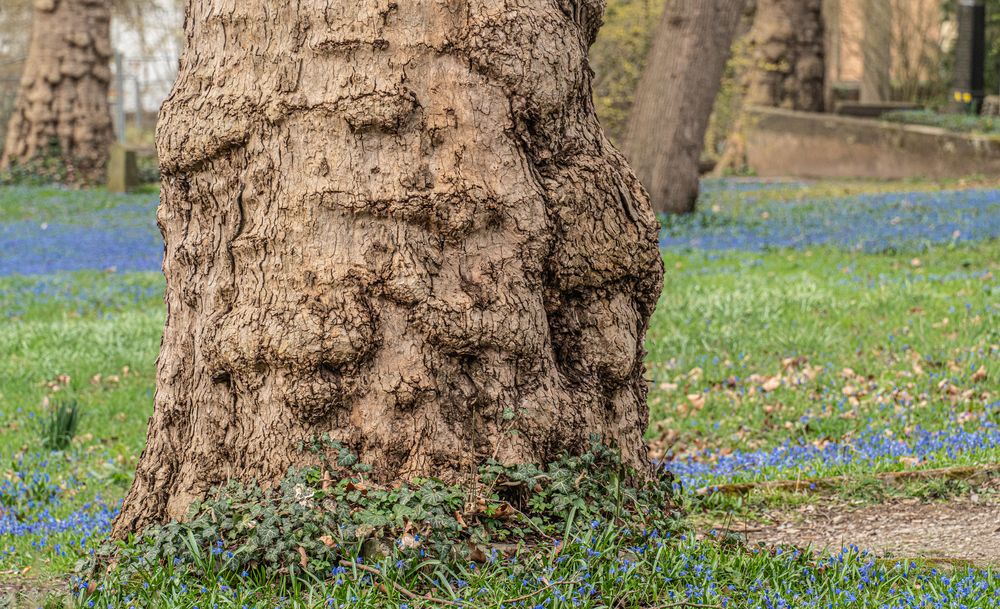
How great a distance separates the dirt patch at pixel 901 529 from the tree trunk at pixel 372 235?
40.6 inches

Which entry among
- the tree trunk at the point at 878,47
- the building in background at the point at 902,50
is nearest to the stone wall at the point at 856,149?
the building in background at the point at 902,50

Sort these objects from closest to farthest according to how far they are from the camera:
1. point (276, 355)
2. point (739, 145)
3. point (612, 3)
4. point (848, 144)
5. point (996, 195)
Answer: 1. point (276, 355)
2. point (996, 195)
3. point (612, 3)
4. point (848, 144)
5. point (739, 145)

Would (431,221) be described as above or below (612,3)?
below

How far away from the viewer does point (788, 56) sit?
868 inches

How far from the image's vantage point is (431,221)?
3.09m

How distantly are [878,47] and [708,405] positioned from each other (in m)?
28.6

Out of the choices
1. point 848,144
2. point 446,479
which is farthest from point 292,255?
point 848,144

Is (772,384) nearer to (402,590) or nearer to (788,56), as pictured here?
(402,590)

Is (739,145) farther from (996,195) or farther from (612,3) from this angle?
(996,195)

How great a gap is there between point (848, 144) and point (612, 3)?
17.2 ft

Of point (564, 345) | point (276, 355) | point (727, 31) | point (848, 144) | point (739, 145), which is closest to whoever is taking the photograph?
point (276, 355)

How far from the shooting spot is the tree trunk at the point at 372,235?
3.05 metres

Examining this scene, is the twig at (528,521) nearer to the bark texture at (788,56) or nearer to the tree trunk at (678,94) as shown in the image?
the tree trunk at (678,94)

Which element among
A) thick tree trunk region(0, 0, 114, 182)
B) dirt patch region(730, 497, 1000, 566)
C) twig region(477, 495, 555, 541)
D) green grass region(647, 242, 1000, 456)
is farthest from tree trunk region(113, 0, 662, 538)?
thick tree trunk region(0, 0, 114, 182)
